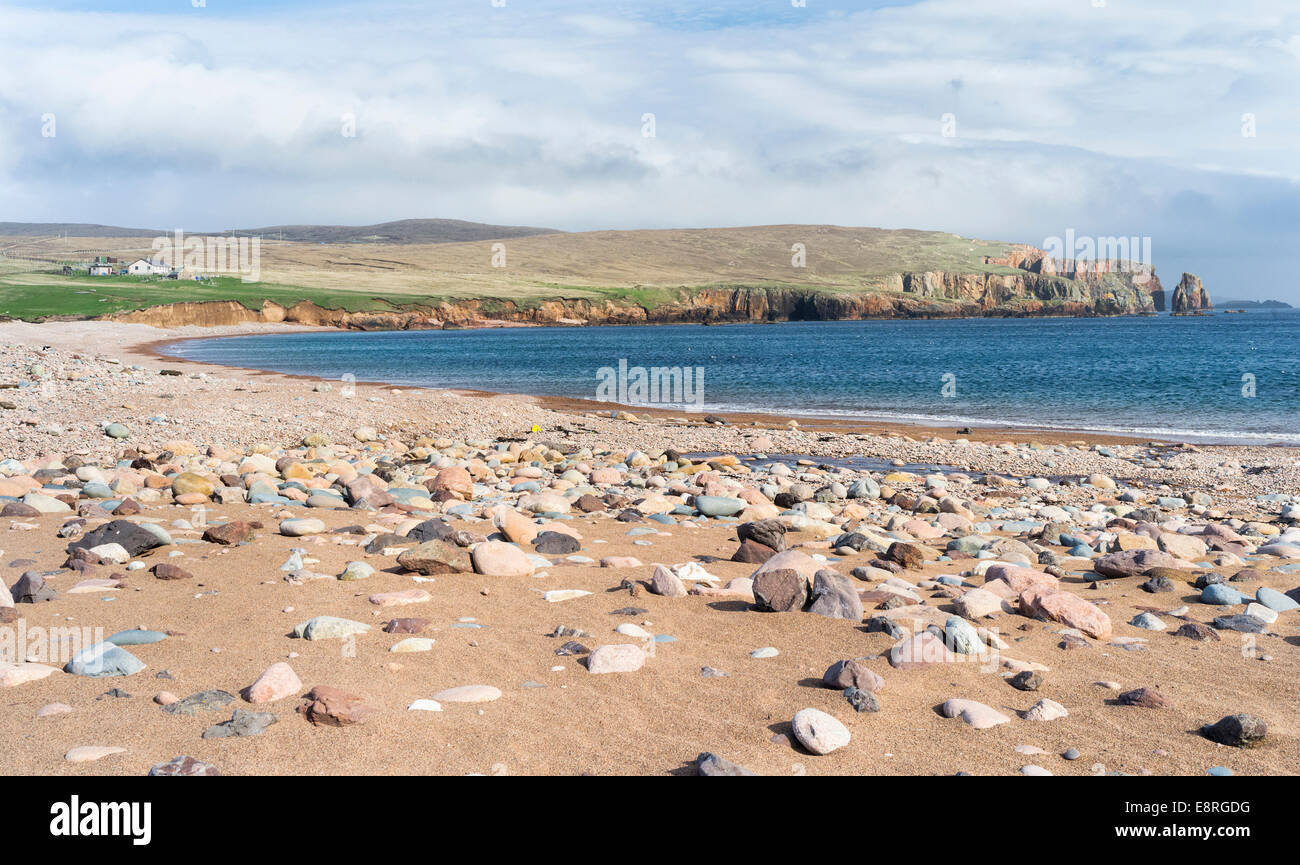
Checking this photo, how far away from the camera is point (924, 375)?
1674 inches

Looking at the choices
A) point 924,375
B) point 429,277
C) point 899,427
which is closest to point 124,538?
point 899,427

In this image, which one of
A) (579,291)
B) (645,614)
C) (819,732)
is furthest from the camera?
(579,291)

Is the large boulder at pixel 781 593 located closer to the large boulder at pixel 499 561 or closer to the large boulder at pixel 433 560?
the large boulder at pixel 499 561

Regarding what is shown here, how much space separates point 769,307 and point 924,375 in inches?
4380

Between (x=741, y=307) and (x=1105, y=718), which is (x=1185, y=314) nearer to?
(x=741, y=307)

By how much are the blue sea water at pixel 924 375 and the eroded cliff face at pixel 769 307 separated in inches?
756

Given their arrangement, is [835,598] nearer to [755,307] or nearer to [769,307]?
[755,307]

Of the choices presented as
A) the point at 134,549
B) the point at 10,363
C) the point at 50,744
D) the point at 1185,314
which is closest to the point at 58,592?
the point at 134,549

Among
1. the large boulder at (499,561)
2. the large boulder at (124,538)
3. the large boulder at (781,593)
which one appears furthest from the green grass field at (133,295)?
the large boulder at (781,593)

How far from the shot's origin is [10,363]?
27.9m

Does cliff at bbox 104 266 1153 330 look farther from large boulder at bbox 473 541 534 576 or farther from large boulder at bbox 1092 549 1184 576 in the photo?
large boulder at bbox 1092 549 1184 576

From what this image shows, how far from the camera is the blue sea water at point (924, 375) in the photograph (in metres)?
26.9

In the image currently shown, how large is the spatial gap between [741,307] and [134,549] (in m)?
146

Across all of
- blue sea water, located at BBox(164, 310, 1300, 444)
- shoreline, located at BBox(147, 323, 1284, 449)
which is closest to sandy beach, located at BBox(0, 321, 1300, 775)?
shoreline, located at BBox(147, 323, 1284, 449)
